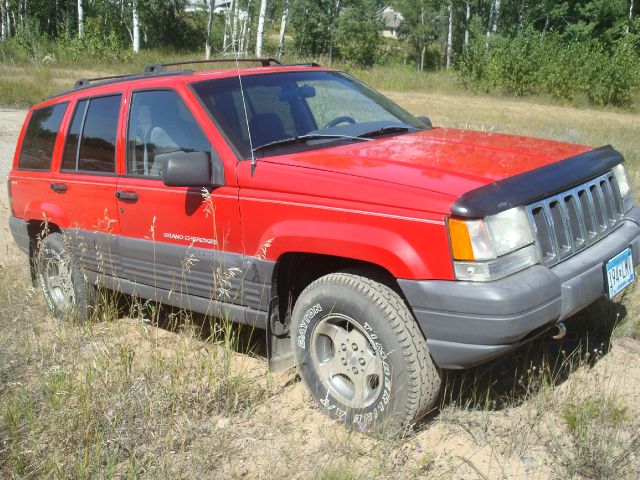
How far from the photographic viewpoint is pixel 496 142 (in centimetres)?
387

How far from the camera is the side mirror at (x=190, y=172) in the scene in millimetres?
3498

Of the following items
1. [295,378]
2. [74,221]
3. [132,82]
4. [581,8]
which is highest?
[581,8]

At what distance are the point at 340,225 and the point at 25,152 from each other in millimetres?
3385

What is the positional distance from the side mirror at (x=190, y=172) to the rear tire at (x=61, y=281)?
128 centimetres

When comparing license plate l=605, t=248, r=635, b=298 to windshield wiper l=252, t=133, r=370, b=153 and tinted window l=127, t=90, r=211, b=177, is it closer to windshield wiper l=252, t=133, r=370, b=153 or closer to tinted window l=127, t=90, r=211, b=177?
windshield wiper l=252, t=133, r=370, b=153

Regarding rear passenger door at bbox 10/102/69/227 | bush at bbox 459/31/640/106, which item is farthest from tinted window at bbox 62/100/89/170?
bush at bbox 459/31/640/106

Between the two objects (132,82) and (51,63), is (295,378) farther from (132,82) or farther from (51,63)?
(51,63)

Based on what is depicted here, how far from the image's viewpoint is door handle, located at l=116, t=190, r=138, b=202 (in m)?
4.11

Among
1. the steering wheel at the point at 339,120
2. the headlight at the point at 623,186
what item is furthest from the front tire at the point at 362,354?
the headlight at the point at 623,186

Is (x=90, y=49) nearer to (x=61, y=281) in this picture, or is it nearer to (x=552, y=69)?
(x=552, y=69)

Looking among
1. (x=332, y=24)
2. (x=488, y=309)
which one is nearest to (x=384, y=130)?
(x=488, y=309)

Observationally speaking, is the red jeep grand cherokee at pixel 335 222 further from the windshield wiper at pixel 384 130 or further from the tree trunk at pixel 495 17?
the tree trunk at pixel 495 17

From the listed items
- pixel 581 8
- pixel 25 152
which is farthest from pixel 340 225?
pixel 581 8

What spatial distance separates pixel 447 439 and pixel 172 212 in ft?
6.46
